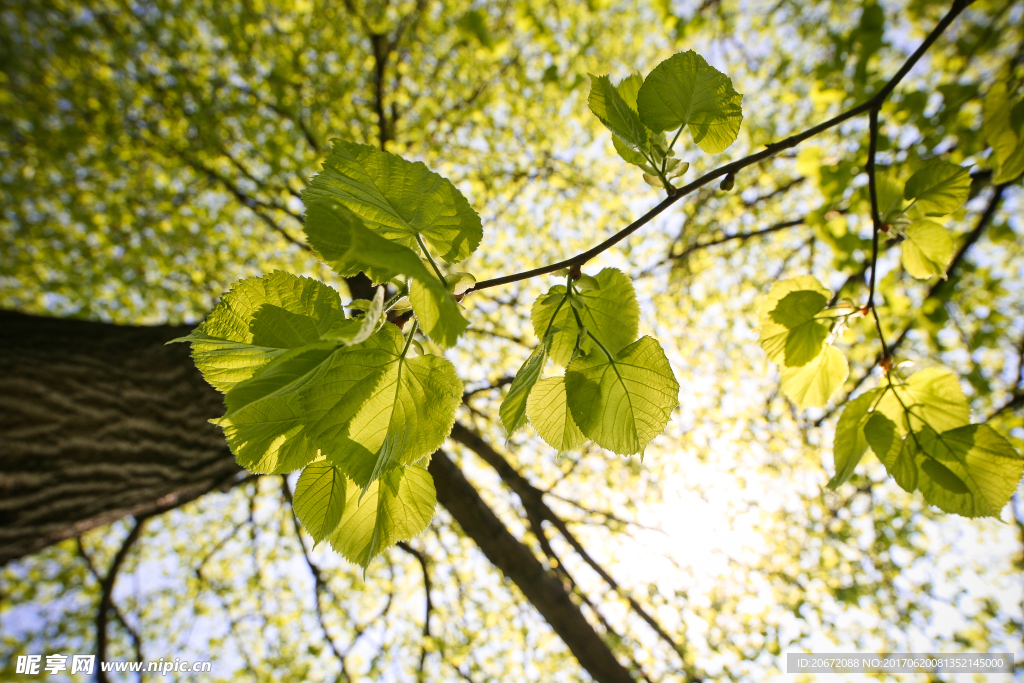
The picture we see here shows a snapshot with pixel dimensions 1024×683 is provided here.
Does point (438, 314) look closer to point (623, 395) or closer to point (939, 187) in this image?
point (623, 395)

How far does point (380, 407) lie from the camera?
2.08 ft

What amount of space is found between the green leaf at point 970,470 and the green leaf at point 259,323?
1.18m

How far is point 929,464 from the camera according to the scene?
0.89m

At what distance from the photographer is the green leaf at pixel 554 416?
745mm

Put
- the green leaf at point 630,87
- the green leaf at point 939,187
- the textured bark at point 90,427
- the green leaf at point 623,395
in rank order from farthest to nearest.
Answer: the textured bark at point 90,427 < the green leaf at point 939,187 < the green leaf at point 630,87 < the green leaf at point 623,395

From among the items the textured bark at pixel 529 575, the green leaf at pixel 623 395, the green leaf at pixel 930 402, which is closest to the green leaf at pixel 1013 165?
the green leaf at pixel 930 402

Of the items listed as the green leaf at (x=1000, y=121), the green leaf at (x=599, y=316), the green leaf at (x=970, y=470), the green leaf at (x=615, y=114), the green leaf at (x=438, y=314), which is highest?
the green leaf at (x=1000, y=121)

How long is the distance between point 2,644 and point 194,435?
4608 mm

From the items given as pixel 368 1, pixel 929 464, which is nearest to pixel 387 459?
pixel 929 464

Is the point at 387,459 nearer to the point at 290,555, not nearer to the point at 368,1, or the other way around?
the point at 368,1

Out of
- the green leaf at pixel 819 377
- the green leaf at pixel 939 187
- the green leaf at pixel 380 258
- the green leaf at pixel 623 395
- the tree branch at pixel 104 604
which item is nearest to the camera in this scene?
the green leaf at pixel 380 258

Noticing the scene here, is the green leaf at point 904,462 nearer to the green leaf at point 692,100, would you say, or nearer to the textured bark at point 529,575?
the green leaf at point 692,100

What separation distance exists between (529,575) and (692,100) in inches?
97.7

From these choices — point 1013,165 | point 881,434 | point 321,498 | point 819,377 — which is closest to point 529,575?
point 819,377
